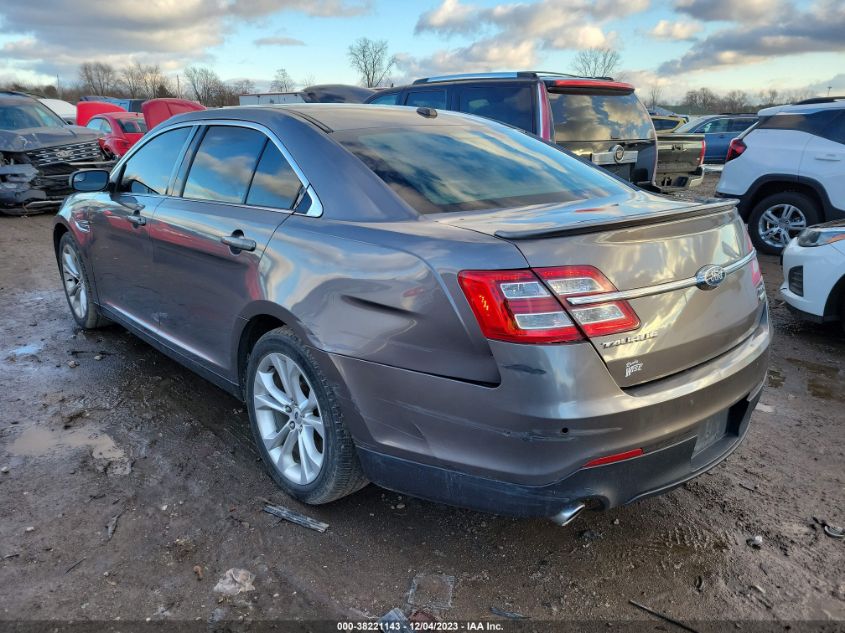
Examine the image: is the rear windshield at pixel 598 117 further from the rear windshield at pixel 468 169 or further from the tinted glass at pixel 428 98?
the rear windshield at pixel 468 169

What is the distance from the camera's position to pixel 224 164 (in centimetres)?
333

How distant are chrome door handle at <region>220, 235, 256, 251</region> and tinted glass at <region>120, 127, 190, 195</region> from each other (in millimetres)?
1057

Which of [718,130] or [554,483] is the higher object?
[554,483]

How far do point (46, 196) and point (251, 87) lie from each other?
55.8 metres

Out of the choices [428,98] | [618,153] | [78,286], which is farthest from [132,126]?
[618,153]

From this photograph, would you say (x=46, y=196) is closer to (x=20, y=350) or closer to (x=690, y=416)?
(x=20, y=350)

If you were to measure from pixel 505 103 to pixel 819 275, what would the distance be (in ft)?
11.1

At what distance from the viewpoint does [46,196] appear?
1072 centimetres

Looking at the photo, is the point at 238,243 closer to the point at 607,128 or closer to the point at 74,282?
the point at 74,282

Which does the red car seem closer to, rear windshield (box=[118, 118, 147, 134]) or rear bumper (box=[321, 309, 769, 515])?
rear windshield (box=[118, 118, 147, 134])

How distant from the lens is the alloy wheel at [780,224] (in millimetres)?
7614

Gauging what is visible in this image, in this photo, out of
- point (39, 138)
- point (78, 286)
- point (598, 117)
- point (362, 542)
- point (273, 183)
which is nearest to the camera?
point (362, 542)

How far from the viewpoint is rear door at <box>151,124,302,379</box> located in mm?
2887

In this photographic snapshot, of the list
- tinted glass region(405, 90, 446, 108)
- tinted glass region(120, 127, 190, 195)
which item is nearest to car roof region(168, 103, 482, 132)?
tinted glass region(120, 127, 190, 195)
